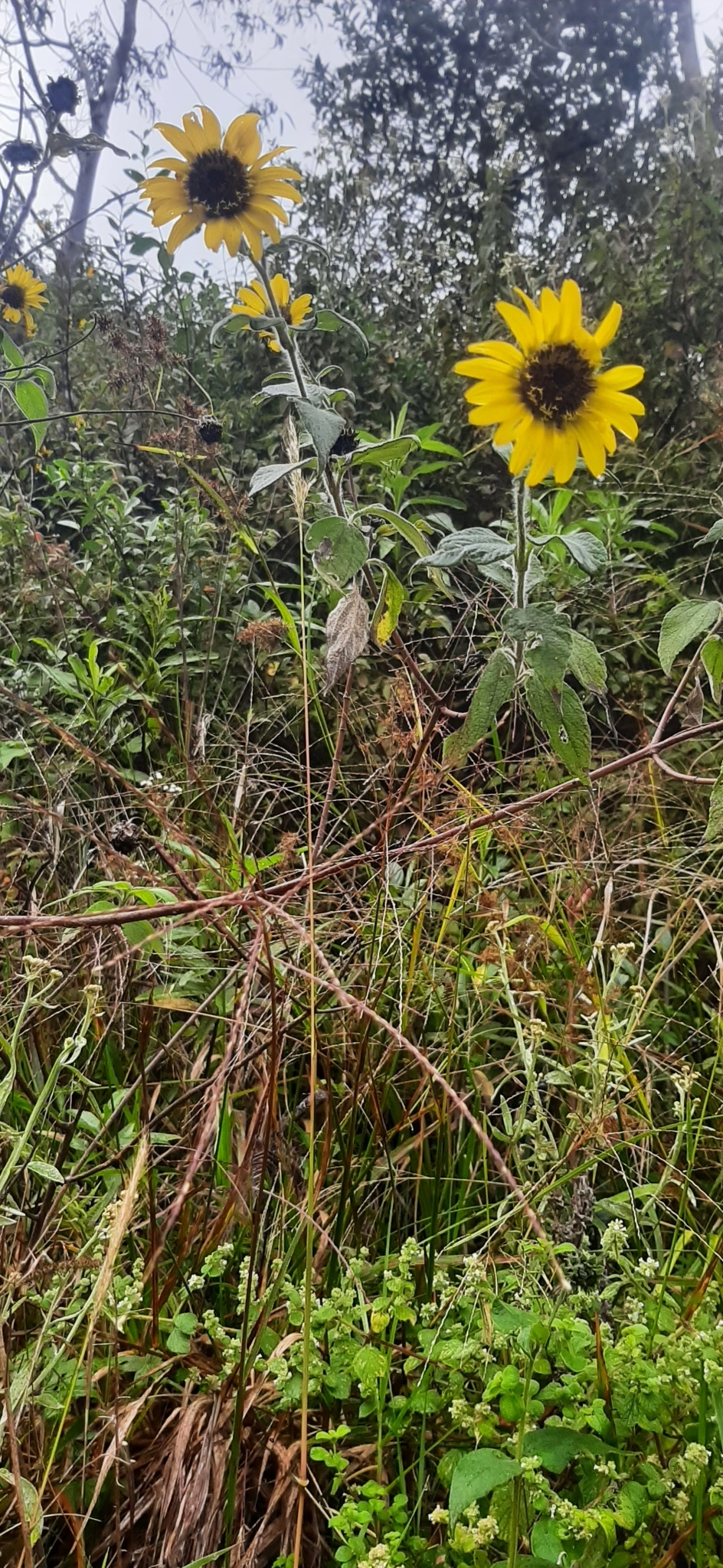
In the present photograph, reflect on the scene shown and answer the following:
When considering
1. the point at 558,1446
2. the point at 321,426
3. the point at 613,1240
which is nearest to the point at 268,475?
the point at 321,426

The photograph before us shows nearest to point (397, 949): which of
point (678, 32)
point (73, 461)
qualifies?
point (73, 461)

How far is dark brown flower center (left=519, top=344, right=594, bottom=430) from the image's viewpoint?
78 centimetres

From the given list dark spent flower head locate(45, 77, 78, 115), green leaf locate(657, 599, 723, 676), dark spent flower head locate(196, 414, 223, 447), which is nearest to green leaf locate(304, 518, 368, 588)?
green leaf locate(657, 599, 723, 676)

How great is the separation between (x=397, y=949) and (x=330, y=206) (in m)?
3.27

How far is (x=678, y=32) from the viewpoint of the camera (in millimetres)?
4352

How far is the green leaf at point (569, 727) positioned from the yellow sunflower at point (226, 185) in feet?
2.01

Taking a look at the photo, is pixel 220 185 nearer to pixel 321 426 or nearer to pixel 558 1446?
pixel 321 426

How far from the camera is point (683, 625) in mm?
905

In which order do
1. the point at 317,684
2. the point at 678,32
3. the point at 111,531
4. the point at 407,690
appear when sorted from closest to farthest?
the point at 407,690
the point at 317,684
the point at 111,531
the point at 678,32

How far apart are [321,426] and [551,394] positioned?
0.24m

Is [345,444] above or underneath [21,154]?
underneath

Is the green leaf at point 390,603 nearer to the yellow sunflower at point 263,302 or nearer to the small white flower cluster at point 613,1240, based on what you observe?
the yellow sunflower at point 263,302

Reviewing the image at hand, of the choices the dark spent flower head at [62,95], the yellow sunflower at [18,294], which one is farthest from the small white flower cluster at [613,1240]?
the yellow sunflower at [18,294]

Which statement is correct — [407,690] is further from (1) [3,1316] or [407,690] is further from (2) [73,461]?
Result: (2) [73,461]
